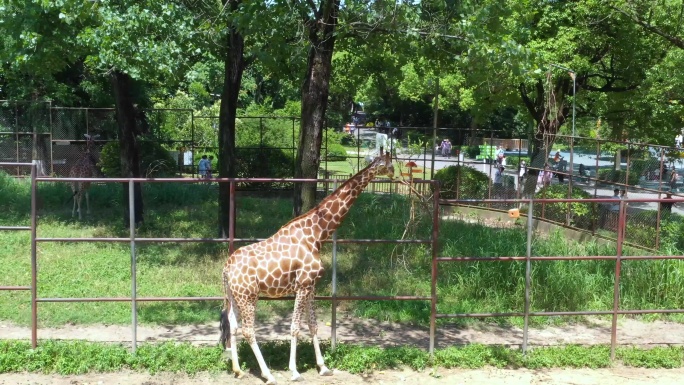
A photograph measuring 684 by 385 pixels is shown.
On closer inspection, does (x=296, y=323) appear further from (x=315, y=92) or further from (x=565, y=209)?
(x=565, y=209)

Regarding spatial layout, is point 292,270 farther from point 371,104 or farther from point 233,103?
point 371,104

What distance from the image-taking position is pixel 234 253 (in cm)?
729

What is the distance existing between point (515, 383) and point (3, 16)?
10.8m

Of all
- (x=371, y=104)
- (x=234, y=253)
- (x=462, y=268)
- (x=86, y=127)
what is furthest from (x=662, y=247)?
(x=371, y=104)

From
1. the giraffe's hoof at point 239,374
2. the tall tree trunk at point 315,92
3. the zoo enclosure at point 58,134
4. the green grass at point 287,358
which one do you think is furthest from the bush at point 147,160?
the giraffe's hoof at point 239,374

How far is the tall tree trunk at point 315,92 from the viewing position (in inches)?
408

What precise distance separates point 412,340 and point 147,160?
14.2 metres

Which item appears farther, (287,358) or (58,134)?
(58,134)

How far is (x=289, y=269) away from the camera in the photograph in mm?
7164

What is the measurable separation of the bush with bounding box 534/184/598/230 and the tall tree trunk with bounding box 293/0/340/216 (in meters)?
7.94

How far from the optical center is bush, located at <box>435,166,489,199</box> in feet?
67.6

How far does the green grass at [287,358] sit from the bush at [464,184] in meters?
12.6

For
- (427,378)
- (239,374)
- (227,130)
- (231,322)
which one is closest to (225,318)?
(231,322)

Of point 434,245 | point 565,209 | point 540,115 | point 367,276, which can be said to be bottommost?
point 367,276
